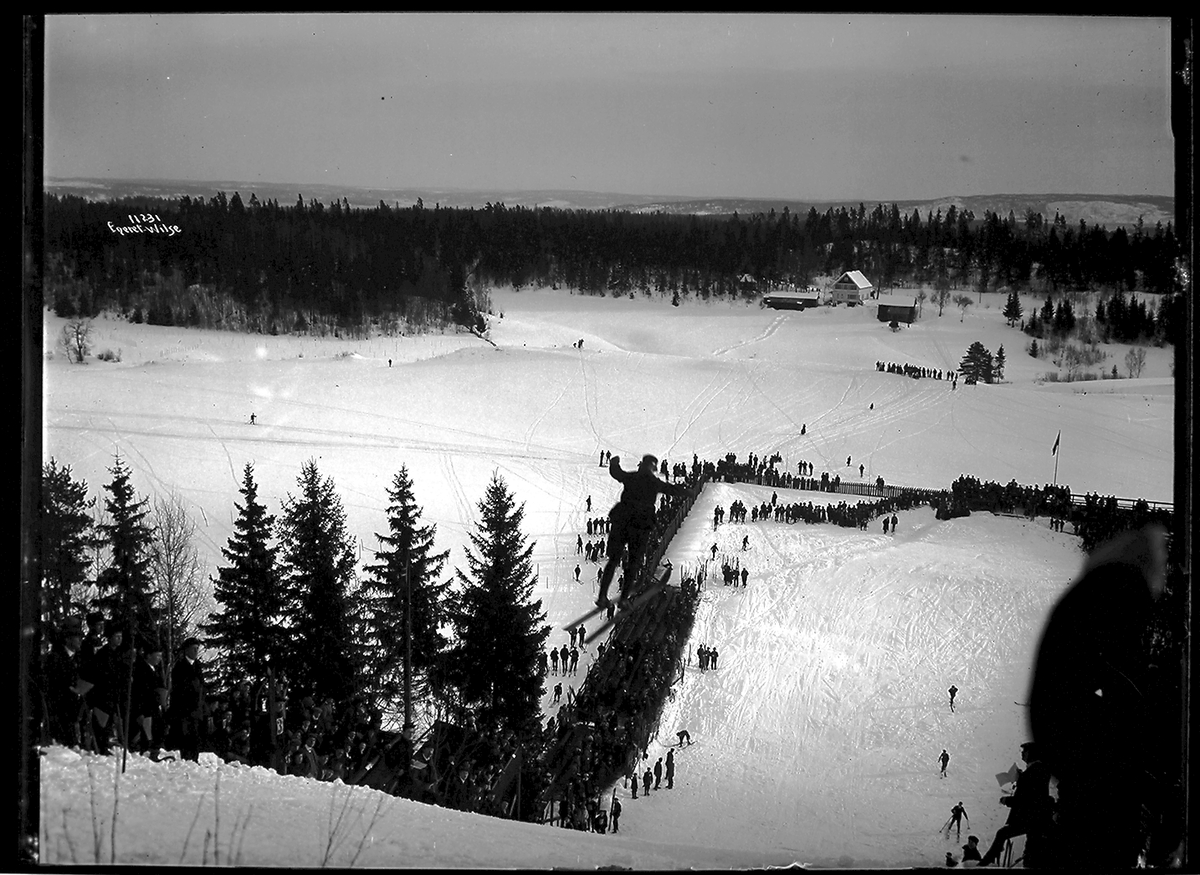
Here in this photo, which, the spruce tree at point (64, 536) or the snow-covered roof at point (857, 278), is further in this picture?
the snow-covered roof at point (857, 278)

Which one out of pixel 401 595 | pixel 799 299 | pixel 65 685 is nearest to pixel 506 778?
pixel 401 595

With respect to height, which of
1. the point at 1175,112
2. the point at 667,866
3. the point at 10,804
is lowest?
the point at 667,866

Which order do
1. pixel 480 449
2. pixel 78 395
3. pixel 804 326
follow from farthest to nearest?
pixel 804 326 < pixel 480 449 < pixel 78 395

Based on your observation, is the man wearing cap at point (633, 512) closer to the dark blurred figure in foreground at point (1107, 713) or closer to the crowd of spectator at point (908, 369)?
the crowd of spectator at point (908, 369)

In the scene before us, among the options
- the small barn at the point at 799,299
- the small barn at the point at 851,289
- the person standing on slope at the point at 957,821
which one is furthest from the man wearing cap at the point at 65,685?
the small barn at the point at 851,289

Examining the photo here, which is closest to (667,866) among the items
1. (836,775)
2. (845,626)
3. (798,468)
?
(836,775)

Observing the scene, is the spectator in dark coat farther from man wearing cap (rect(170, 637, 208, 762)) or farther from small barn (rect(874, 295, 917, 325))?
small barn (rect(874, 295, 917, 325))

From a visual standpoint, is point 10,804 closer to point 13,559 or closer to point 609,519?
point 13,559
